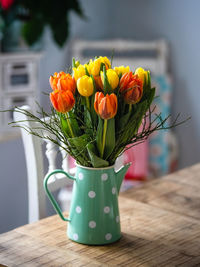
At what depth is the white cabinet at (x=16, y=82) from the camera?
2.32m

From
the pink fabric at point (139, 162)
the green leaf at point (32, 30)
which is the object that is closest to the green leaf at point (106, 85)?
the green leaf at point (32, 30)

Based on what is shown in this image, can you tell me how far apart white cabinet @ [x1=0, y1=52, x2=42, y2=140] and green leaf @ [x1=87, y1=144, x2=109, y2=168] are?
1.31 metres

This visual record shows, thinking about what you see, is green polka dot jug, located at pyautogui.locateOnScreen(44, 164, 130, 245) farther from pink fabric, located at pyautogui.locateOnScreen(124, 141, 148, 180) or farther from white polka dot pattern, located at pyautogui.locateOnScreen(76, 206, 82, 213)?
pink fabric, located at pyautogui.locateOnScreen(124, 141, 148, 180)

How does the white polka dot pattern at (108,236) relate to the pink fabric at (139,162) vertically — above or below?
above

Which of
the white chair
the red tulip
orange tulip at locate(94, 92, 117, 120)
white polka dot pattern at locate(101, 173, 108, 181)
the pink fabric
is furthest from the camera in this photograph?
the pink fabric

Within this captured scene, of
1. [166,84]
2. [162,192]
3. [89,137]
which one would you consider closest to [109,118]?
[89,137]

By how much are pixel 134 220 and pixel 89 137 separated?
12.3 inches

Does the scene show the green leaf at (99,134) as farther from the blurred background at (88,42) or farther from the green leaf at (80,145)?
the blurred background at (88,42)

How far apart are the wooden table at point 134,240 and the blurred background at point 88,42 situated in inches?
43.3

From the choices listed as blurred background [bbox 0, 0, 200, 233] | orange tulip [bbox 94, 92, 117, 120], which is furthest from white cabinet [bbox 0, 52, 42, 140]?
orange tulip [bbox 94, 92, 117, 120]

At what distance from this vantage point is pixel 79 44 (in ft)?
9.25

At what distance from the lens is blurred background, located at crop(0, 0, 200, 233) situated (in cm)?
236

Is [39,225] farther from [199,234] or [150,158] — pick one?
[150,158]

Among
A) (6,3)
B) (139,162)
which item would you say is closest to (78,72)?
(6,3)
